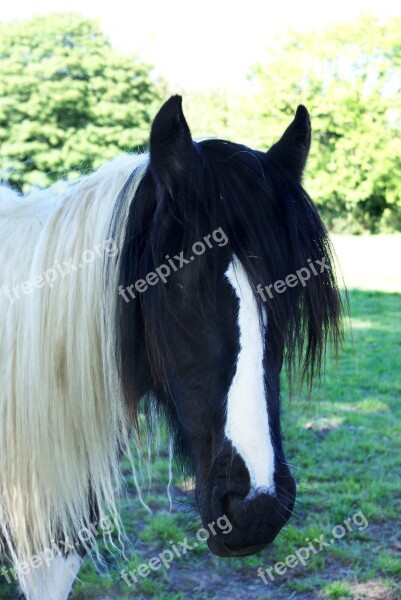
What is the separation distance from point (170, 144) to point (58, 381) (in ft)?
2.28

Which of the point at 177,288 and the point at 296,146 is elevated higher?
the point at 296,146

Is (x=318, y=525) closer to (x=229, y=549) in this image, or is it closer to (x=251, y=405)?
(x=229, y=549)

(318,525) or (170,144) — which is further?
(318,525)

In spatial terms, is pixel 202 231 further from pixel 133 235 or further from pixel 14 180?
pixel 14 180

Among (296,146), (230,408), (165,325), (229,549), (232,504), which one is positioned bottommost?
(229,549)

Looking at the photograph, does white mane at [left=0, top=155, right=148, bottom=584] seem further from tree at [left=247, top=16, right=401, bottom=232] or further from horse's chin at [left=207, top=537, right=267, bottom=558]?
tree at [left=247, top=16, right=401, bottom=232]

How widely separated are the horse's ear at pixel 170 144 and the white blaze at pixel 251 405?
322 mm

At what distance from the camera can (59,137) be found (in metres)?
15.9

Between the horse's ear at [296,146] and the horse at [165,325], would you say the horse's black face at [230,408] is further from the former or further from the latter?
the horse's ear at [296,146]

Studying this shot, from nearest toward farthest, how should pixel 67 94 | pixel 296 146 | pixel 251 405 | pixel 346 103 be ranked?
pixel 251 405, pixel 296 146, pixel 67 94, pixel 346 103

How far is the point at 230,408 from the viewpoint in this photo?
138 centimetres

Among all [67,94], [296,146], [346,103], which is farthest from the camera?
[346,103]

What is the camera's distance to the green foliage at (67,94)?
50.4ft

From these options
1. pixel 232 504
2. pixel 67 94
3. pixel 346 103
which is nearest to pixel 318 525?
pixel 232 504
